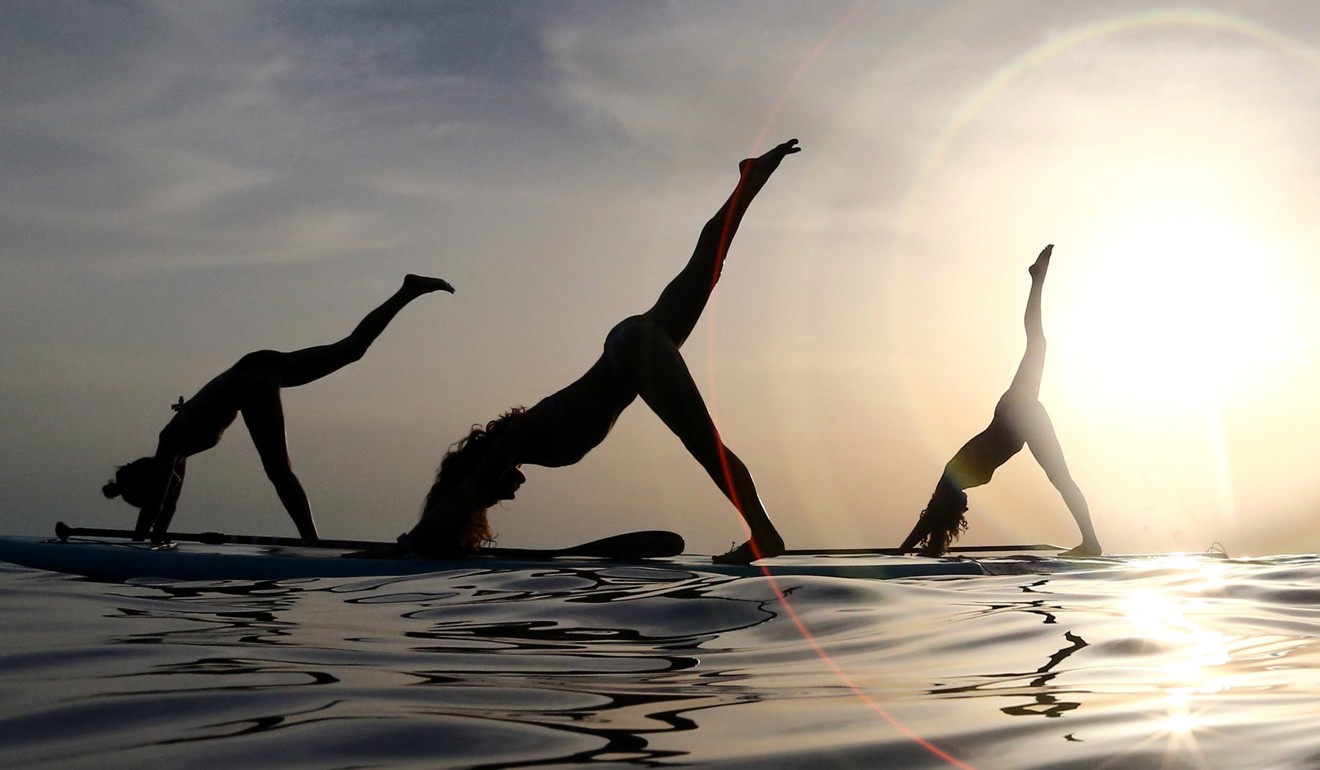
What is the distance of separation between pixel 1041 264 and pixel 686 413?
4528 mm

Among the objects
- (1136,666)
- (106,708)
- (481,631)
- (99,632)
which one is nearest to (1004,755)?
(1136,666)

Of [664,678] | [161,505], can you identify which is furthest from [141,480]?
[664,678]

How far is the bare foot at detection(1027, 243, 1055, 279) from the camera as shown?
9.49 m

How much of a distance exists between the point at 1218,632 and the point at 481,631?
2.54 meters

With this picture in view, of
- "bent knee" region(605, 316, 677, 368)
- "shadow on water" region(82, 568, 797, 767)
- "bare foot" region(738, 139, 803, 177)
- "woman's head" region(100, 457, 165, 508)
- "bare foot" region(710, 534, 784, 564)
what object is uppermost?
"bare foot" region(738, 139, 803, 177)

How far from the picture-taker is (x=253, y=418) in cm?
889

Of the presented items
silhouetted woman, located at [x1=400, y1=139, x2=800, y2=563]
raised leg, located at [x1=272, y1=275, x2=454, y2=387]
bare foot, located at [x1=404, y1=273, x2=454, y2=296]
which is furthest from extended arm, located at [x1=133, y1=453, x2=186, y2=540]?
silhouetted woman, located at [x1=400, y1=139, x2=800, y2=563]

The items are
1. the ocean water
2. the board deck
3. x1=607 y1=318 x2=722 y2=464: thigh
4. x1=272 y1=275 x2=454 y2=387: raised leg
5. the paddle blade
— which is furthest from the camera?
x1=272 y1=275 x2=454 y2=387: raised leg

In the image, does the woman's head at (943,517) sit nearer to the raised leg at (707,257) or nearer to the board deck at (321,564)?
the board deck at (321,564)

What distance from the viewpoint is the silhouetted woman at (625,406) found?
264 inches

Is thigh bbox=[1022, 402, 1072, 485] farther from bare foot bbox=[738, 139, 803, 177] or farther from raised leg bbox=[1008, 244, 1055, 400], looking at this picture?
bare foot bbox=[738, 139, 803, 177]

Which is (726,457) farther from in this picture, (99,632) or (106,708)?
(106,708)

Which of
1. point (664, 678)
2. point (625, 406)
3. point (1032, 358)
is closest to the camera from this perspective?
point (664, 678)

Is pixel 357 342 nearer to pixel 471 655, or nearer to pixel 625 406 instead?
pixel 625 406
